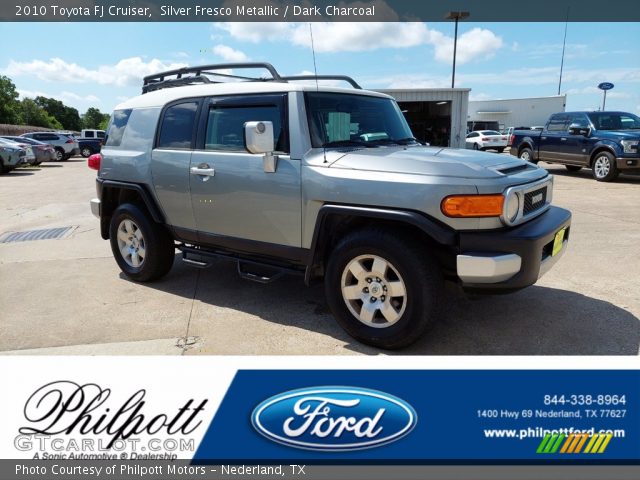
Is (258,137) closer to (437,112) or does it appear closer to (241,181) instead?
(241,181)

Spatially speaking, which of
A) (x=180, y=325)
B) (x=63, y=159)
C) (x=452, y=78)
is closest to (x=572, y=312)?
(x=180, y=325)

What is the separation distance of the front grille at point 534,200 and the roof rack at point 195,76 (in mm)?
2295

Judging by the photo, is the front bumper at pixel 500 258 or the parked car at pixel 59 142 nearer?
the front bumper at pixel 500 258

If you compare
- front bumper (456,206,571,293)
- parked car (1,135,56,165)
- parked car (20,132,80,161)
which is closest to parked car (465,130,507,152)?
parked car (1,135,56,165)

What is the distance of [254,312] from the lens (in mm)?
4168

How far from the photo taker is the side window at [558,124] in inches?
539

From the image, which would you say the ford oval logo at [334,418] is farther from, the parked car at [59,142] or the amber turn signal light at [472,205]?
the parked car at [59,142]

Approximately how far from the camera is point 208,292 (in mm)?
4719

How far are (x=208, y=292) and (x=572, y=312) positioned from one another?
3.30 meters

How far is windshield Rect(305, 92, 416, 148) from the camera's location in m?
3.75

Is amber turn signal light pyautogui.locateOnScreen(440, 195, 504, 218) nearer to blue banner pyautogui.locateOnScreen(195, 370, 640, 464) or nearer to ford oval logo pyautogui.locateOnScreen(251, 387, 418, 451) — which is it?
blue banner pyautogui.locateOnScreen(195, 370, 640, 464)

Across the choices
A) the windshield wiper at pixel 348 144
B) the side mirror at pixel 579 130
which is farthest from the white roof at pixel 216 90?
the side mirror at pixel 579 130

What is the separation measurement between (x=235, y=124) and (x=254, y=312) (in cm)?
162

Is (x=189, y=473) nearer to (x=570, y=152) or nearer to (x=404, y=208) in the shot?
(x=404, y=208)
